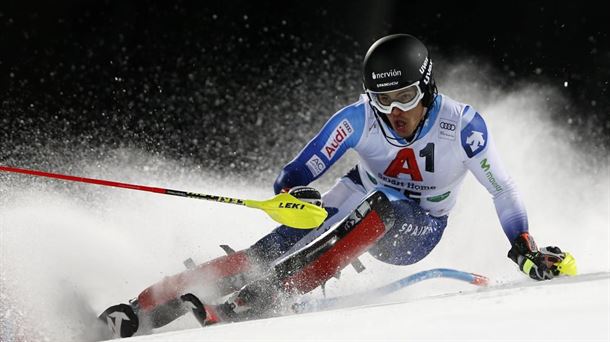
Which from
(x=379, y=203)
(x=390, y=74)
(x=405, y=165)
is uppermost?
(x=390, y=74)

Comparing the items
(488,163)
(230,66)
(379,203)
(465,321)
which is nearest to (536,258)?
(488,163)

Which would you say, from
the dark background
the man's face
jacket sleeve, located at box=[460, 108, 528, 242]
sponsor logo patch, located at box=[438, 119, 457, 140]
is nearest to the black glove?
jacket sleeve, located at box=[460, 108, 528, 242]

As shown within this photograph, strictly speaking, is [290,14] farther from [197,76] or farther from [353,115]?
[353,115]

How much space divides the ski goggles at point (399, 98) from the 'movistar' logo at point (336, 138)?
201 mm

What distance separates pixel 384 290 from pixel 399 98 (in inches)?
33.7

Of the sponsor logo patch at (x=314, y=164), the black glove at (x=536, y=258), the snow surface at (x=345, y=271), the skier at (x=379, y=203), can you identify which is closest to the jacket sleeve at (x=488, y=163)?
the skier at (x=379, y=203)

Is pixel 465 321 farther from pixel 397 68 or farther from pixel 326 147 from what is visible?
pixel 326 147

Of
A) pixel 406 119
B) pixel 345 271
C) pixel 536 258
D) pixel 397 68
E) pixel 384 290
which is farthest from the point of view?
pixel 345 271

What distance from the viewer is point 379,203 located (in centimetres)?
298

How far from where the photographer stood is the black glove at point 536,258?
9.31 ft

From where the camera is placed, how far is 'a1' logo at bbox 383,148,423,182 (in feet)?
10.9

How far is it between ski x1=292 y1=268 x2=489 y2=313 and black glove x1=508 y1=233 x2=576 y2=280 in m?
0.57

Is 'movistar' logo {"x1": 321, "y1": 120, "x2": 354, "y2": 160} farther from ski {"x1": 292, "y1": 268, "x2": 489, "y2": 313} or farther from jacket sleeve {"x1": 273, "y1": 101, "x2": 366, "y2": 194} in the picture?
ski {"x1": 292, "y1": 268, "x2": 489, "y2": 313}

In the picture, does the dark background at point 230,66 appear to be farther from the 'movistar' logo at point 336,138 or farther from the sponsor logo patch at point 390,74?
the sponsor logo patch at point 390,74
